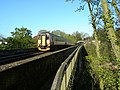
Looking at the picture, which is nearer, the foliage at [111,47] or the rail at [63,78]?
the rail at [63,78]

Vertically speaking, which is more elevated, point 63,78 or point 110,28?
point 110,28

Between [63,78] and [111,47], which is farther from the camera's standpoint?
[111,47]

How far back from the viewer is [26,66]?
27.9ft

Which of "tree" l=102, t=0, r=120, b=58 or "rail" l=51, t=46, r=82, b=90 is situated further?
"tree" l=102, t=0, r=120, b=58

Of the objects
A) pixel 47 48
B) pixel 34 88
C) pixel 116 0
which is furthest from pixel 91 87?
pixel 34 88

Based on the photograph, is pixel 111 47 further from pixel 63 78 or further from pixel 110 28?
pixel 63 78

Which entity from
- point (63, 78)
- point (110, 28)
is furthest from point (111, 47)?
A: point (63, 78)

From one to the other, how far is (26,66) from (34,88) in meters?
1.48

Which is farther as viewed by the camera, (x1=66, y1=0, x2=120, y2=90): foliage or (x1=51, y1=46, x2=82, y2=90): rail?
(x1=66, y1=0, x2=120, y2=90): foliage

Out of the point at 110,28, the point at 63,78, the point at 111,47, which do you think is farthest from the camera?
the point at 111,47

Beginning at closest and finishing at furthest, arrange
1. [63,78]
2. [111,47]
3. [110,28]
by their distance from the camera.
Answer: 1. [63,78]
2. [110,28]
3. [111,47]

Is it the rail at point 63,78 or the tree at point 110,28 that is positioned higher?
the tree at point 110,28

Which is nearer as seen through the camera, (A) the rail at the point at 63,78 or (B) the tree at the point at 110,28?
(A) the rail at the point at 63,78

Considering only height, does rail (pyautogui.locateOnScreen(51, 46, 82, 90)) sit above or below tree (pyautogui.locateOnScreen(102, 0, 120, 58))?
below
